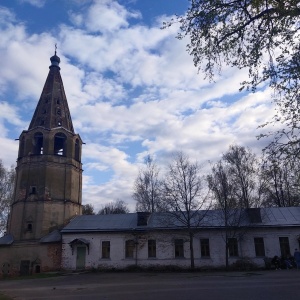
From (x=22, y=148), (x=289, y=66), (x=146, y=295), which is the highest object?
(x=22, y=148)

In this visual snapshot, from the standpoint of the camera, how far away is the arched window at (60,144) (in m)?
34.5

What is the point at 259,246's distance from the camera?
28.3m

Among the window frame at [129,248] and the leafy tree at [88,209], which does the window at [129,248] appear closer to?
the window frame at [129,248]

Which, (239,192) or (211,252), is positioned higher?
(239,192)

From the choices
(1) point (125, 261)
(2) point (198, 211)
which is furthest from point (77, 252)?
(2) point (198, 211)

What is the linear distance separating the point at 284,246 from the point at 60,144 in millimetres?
23156

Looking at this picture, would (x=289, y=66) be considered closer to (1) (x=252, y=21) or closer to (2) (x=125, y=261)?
(1) (x=252, y=21)

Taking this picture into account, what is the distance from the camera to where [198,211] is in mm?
30688

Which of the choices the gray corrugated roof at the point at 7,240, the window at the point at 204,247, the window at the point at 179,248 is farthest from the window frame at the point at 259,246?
the gray corrugated roof at the point at 7,240

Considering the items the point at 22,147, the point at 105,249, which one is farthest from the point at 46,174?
the point at 105,249

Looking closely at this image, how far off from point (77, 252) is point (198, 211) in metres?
11.2

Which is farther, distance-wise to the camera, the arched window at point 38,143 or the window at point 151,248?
the arched window at point 38,143

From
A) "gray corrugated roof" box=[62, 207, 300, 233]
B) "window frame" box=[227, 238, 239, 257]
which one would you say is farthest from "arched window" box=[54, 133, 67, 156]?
"window frame" box=[227, 238, 239, 257]

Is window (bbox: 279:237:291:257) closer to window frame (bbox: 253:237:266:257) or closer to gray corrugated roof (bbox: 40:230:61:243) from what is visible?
window frame (bbox: 253:237:266:257)
